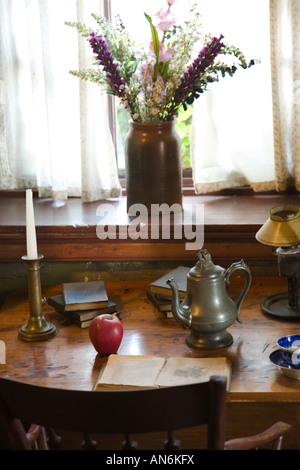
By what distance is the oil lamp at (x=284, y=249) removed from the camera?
184cm

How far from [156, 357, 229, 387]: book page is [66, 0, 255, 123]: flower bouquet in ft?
2.62

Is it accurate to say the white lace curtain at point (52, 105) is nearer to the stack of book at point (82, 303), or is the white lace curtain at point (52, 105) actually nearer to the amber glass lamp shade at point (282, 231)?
the stack of book at point (82, 303)

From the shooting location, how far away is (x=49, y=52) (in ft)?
7.92

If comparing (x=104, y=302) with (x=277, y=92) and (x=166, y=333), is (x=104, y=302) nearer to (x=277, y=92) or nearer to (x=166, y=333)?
(x=166, y=333)

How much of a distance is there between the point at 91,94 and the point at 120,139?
267 mm

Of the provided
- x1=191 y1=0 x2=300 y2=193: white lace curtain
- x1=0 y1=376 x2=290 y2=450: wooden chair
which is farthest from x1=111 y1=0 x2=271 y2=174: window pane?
x1=0 y1=376 x2=290 y2=450: wooden chair

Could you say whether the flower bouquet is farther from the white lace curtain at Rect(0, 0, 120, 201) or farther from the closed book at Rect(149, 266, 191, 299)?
the closed book at Rect(149, 266, 191, 299)

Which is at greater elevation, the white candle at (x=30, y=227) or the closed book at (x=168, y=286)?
the white candle at (x=30, y=227)

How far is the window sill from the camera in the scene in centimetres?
219

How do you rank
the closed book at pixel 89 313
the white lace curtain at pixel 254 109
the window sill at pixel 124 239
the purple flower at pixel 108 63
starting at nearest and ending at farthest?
1. the closed book at pixel 89 313
2. the purple flower at pixel 108 63
3. the window sill at pixel 124 239
4. the white lace curtain at pixel 254 109

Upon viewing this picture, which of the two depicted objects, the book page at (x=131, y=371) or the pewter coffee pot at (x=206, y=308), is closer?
the book page at (x=131, y=371)

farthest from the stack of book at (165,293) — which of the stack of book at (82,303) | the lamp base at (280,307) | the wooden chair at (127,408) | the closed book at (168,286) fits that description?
the wooden chair at (127,408)

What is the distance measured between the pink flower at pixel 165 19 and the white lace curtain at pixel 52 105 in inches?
13.8
